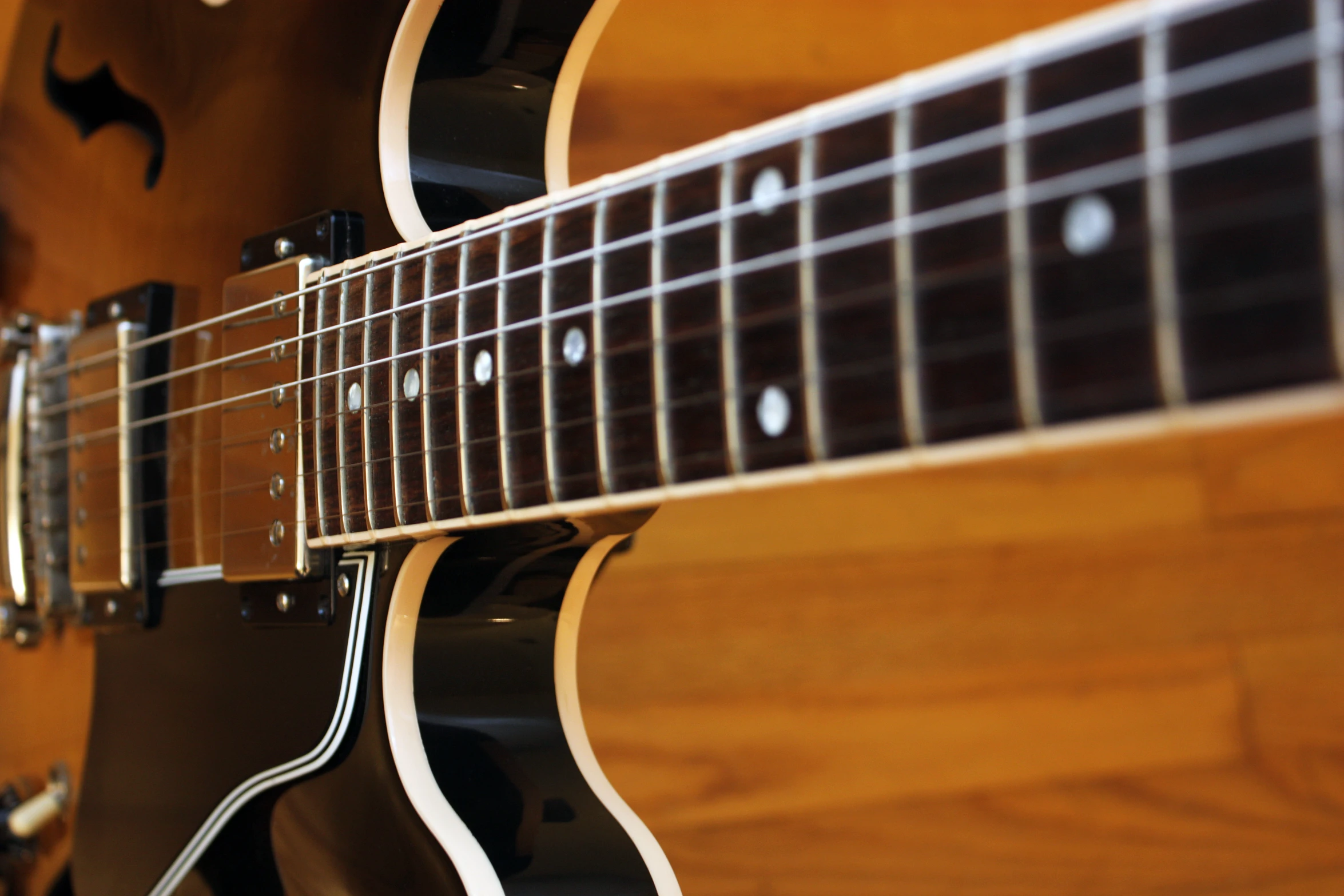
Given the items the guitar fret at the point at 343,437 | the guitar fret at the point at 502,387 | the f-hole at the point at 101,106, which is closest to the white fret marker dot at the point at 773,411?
the guitar fret at the point at 502,387

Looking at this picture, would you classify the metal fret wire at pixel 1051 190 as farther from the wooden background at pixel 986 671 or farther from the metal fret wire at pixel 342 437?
the wooden background at pixel 986 671

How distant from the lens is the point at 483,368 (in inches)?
13.9

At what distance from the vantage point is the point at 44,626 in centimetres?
62

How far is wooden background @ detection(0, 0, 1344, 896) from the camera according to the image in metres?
0.79

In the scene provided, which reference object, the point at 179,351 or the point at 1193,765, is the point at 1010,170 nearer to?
the point at 179,351

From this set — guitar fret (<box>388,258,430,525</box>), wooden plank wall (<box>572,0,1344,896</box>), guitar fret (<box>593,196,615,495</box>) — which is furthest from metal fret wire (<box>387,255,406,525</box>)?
wooden plank wall (<box>572,0,1344,896</box>)

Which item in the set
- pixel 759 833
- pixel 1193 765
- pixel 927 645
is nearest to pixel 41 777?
pixel 759 833

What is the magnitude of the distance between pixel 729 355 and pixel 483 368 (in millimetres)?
115

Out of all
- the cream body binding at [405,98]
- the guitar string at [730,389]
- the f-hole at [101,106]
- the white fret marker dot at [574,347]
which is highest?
the f-hole at [101,106]

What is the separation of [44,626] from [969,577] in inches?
27.7

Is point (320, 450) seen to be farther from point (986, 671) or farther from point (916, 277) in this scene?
point (986, 671)

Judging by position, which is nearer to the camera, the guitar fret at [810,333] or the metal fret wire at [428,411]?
the guitar fret at [810,333]

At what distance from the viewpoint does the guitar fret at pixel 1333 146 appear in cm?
18

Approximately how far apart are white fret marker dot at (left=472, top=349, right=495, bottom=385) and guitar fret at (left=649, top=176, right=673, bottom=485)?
0.27ft
